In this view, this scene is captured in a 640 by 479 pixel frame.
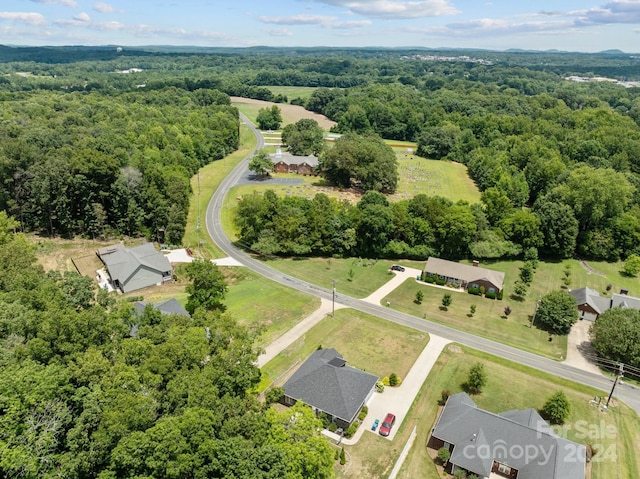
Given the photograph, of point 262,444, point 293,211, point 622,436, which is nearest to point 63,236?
point 293,211

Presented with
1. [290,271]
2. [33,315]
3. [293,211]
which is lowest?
[290,271]

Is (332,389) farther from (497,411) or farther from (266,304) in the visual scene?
(266,304)

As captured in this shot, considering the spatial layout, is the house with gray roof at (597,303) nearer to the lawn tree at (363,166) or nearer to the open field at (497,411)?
the open field at (497,411)

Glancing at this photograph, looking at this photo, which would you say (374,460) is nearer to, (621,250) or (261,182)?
(621,250)

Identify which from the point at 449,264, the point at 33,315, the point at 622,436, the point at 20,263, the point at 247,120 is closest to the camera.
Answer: the point at 33,315

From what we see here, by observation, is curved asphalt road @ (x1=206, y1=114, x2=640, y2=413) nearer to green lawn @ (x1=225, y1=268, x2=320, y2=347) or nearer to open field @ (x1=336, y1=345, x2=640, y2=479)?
open field @ (x1=336, y1=345, x2=640, y2=479)

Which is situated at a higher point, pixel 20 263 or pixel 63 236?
pixel 20 263
